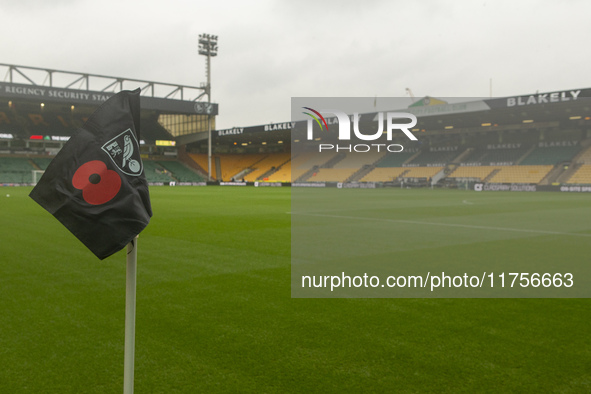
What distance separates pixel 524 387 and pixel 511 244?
703 cm

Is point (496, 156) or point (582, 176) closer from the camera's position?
point (582, 176)

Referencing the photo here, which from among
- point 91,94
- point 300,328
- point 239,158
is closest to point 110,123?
point 300,328

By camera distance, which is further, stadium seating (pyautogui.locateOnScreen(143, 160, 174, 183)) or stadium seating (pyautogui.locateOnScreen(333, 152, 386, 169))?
stadium seating (pyautogui.locateOnScreen(143, 160, 174, 183))

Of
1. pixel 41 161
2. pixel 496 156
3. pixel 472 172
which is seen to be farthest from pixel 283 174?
pixel 41 161

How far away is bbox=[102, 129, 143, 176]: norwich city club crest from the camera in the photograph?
2.25 m

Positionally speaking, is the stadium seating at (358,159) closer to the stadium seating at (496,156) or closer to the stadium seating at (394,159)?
the stadium seating at (394,159)

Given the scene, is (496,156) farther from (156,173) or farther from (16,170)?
(16,170)

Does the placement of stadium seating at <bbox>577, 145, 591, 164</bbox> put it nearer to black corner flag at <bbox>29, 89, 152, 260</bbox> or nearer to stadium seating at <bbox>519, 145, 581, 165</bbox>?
stadium seating at <bbox>519, 145, 581, 165</bbox>

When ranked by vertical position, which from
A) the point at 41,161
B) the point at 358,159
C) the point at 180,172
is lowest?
the point at 180,172

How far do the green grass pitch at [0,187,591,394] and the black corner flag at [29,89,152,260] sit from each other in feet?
4.38

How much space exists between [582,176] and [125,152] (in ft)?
151

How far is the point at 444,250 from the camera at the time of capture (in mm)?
8766

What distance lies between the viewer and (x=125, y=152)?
2.29 meters

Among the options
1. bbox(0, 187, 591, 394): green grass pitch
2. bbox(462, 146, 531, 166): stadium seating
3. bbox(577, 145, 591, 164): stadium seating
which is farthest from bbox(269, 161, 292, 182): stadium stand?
bbox(0, 187, 591, 394): green grass pitch
